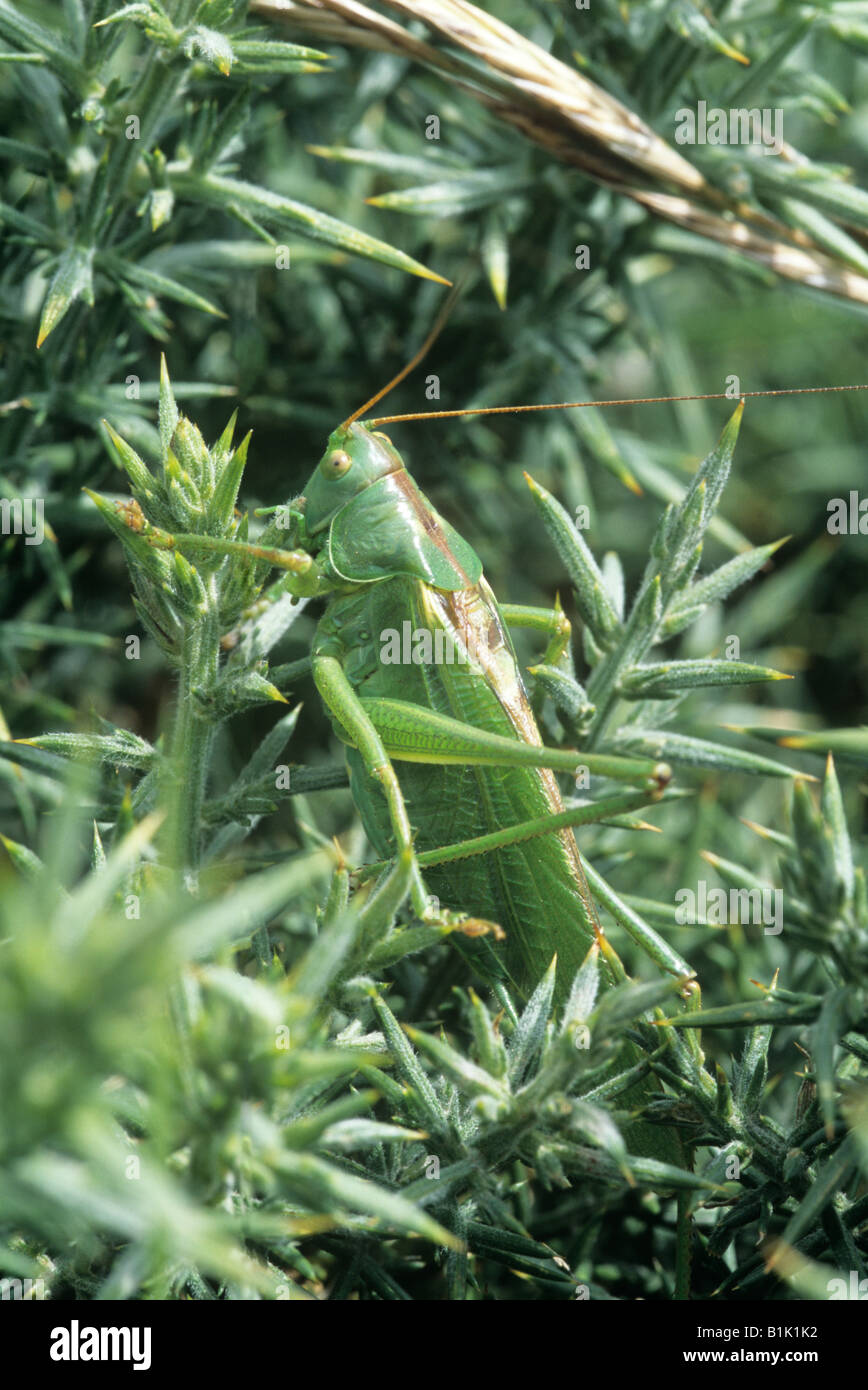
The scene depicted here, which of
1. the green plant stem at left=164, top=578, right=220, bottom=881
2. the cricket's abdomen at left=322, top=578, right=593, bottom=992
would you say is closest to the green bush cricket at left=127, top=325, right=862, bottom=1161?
the cricket's abdomen at left=322, top=578, right=593, bottom=992

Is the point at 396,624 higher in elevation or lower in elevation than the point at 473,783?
higher

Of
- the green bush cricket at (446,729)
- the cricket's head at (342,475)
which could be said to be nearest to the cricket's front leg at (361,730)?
the green bush cricket at (446,729)

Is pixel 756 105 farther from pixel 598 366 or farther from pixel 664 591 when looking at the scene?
pixel 664 591

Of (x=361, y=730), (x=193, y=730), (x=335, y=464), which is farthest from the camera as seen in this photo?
(x=335, y=464)

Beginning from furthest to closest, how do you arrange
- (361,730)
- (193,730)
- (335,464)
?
(335,464)
(361,730)
(193,730)

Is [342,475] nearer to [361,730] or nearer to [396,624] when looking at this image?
[396,624]

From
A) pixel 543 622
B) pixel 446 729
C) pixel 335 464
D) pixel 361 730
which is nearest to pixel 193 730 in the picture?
pixel 361 730

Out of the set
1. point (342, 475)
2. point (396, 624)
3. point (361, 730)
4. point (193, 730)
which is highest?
point (342, 475)

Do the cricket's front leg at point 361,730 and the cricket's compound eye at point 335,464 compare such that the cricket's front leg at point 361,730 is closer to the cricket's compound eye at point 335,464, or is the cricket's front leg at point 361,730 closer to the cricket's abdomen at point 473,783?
the cricket's abdomen at point 473,783
